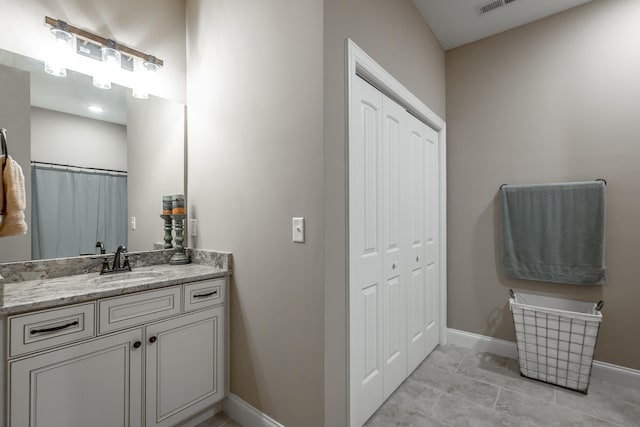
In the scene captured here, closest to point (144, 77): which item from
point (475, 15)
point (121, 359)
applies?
point (121, 359)

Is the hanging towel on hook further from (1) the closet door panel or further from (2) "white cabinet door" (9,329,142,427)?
(1) the closet door panel

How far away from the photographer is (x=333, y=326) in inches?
57.4

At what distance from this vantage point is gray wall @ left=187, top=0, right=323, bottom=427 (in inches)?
56.7

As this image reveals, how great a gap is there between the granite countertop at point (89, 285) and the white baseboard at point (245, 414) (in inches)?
29.7

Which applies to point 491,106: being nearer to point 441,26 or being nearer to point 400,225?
point 441,26

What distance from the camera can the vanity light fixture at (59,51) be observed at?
1.56 metres

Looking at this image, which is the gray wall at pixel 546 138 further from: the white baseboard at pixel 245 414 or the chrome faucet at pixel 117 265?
the chrome faucet at pixel 117 265

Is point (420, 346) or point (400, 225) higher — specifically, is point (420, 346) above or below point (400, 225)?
below

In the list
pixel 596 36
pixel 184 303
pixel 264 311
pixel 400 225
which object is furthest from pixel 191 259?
pixel 596 36

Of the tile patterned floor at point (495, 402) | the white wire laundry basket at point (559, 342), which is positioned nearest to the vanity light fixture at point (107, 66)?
the tile patterned floor at point (495, 402)

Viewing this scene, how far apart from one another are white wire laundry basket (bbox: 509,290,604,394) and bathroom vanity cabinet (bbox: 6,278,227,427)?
2114mm

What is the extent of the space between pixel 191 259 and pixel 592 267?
287 centimetres

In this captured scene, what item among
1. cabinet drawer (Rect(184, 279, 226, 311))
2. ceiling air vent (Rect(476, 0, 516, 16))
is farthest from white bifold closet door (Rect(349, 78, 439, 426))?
ceiling air vent (Rect(476, 0, 516, 16))

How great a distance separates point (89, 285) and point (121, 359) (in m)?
0.38
